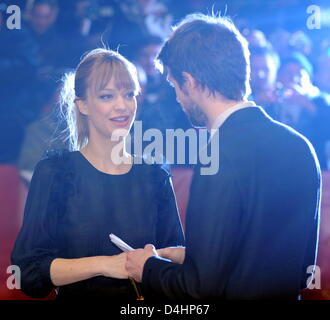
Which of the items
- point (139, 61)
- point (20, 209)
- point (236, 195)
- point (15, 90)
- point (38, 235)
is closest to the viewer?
point (236, 195)

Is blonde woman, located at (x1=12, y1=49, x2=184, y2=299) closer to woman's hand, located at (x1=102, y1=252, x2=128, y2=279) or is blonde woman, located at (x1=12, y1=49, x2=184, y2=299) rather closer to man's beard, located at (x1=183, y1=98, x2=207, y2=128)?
woman's hand, located at (x1=102, y1=252, x2=128, y2=279)

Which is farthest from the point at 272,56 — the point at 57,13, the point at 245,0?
the point at 57,13

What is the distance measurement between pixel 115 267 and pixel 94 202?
217 mm

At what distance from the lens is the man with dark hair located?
134 cm

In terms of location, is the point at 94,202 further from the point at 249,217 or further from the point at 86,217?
the point at 249,217

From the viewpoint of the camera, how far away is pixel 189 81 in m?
1.53

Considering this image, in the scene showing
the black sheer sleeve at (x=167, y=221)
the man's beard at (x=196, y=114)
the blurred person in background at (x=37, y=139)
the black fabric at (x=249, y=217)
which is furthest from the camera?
the blurred person in background at (x=37, y=139)

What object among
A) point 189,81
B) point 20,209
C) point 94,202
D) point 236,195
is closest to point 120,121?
point 94,202

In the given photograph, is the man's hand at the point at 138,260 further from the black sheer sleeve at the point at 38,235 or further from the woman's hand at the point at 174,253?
the black sheer sleeve at the point at 38,235

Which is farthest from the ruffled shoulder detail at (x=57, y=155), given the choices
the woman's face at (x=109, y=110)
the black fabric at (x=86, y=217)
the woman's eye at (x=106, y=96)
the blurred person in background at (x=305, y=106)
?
the blurred person in background at (x=305, y=106)

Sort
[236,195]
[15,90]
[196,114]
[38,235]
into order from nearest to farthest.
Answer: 1. [236,195]
2. [196,114]
3. [38,235]
4. [15,90]

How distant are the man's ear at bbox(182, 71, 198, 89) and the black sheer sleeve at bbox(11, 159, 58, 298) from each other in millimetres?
504

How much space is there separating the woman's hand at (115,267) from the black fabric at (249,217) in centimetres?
24

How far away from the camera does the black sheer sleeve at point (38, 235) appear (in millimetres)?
1685
